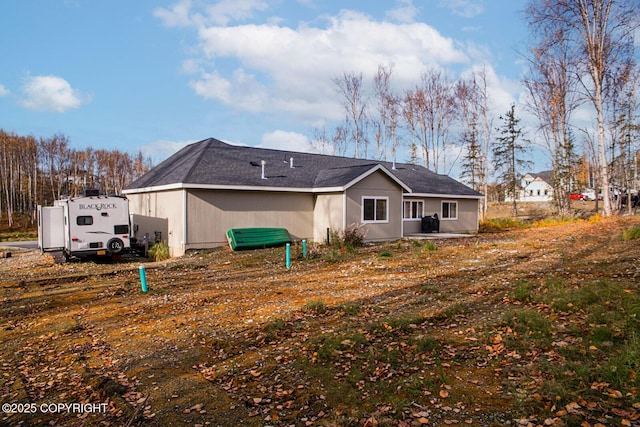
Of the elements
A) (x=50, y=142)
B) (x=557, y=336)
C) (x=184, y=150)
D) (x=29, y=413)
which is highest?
(x=50, y=142)

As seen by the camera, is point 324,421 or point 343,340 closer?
point 324,421

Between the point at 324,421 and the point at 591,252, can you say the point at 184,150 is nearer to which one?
the point at 591,252

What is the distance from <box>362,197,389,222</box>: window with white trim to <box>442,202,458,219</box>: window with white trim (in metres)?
6.30

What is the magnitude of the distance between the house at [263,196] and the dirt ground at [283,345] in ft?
16.9

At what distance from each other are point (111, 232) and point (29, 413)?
12.1 metres

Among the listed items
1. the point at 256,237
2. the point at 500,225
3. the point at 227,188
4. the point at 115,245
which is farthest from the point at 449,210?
the point at 115,245

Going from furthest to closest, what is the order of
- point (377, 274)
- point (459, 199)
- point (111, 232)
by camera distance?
point (459, 199) → point (111, 232) → point (377, 274)

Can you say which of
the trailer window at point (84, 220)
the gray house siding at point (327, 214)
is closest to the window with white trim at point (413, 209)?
the gray house siding at point (327, 214)

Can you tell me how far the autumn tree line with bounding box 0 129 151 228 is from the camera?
4356 centimetres

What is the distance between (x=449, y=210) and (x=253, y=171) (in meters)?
12.4

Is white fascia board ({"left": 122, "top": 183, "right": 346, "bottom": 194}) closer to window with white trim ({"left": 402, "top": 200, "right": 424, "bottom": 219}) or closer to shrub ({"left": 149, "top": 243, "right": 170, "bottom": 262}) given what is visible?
shrub ({"left": 149, "top": 243, "right": 170, "bottom": 262})

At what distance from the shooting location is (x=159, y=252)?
17.0m

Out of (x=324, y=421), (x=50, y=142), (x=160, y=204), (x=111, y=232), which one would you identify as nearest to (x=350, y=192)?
(x=160, y=204)

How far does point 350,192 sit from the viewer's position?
1850 cm
